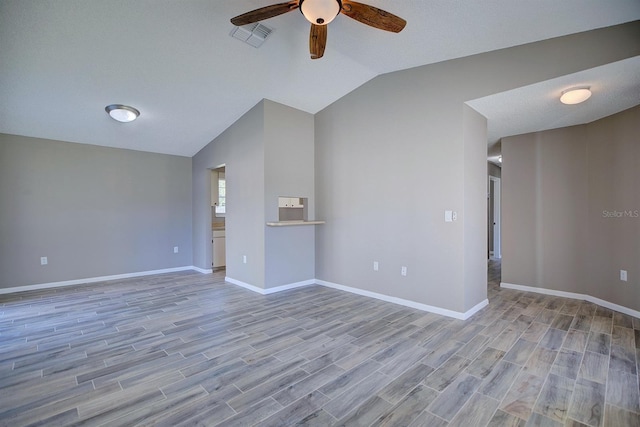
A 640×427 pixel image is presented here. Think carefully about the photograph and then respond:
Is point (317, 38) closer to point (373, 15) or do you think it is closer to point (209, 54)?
point (373, 15)

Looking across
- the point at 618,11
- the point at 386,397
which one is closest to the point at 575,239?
the point at 618,11

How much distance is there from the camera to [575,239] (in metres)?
4.01

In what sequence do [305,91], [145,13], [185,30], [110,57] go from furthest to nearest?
[305,91], [110,57], [185,30], [145,13]

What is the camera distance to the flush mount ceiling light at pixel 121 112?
3.89m

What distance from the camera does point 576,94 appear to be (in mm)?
2842

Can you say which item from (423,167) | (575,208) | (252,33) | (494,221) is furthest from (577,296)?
(252,33)

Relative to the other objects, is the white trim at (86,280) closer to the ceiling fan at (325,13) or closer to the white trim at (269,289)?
the white trim at (269,289)

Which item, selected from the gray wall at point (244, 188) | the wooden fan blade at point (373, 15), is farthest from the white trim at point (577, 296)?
the wooden fan blade at point (373, 15)

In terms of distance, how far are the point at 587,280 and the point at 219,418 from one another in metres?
4.74

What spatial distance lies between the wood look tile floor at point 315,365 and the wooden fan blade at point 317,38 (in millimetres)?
2617

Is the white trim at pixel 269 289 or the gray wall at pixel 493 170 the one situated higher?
the gray wall at pixel 493 170

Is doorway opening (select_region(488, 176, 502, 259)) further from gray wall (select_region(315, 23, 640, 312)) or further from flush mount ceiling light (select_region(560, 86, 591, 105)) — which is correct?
flush mount ceiling light (select_region(560, 86, 591, 105))

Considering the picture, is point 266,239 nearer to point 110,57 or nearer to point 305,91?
point 305,91

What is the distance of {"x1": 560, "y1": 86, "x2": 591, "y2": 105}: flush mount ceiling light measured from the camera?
282 centimetres
